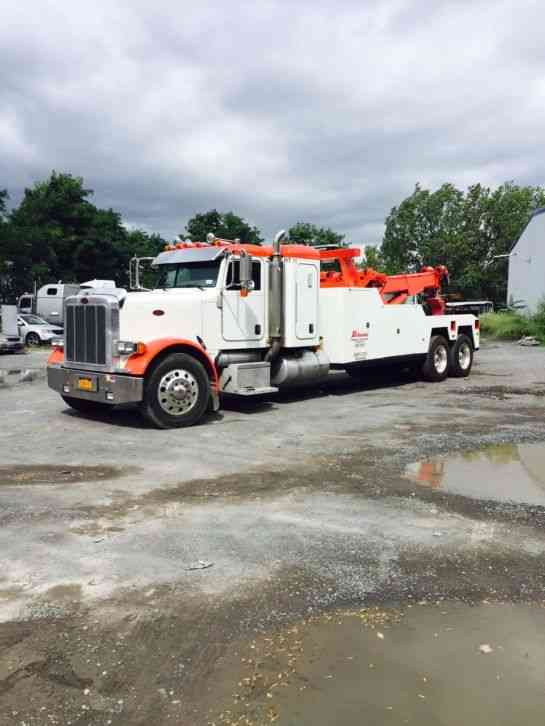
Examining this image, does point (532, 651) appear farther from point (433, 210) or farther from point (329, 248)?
point (433, 210)

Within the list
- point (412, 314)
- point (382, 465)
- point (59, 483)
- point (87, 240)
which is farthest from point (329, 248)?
point (87, 240)

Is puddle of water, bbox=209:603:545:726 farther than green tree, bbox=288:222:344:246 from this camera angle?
No

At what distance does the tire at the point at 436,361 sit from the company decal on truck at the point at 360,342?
254 centimetres

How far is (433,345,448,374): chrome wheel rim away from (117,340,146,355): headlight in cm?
807

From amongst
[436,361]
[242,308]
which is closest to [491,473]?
[242,308]

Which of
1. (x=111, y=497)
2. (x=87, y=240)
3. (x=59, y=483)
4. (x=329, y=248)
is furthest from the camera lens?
(x=87, y=240)

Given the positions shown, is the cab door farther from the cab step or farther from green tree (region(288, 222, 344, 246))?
green tree (region(288, 222, 344, 246))

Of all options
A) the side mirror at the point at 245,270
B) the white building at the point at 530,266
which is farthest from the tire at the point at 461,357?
the white building at the point at 530,266

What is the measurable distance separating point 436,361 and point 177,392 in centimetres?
765

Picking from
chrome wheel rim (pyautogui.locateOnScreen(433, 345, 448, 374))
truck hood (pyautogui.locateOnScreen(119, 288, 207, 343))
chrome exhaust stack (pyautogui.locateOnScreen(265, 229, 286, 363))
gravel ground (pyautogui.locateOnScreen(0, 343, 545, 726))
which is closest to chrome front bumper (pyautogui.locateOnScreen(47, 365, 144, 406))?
gravel ground (pyautogui.locateOnScreen(0, 343, 545, 726))

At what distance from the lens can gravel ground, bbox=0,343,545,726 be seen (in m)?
2.90

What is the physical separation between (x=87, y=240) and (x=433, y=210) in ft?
115

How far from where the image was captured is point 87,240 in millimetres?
48250

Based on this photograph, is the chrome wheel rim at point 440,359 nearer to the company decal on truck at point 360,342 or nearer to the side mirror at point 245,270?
the company decal on truck at point 360,342
